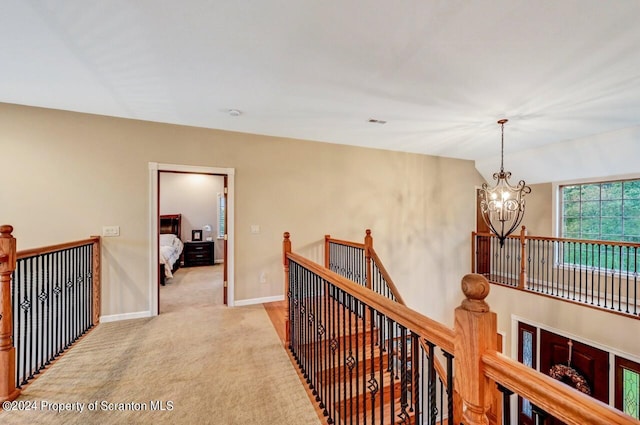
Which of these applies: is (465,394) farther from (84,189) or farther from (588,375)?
(588,375)

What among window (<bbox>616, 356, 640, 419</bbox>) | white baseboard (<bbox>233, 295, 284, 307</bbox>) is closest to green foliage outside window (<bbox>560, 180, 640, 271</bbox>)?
window (<bbox>616, 356, 640, 419</bbox>)

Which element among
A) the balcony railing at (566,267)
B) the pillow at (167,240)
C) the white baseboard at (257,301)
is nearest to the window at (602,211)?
the balcony railing at (566,267)

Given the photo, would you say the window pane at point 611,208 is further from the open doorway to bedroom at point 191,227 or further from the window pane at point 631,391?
the open doorway to bedroom at point 191,227

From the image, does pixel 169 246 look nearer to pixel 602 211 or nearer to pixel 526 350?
pixel 526 350

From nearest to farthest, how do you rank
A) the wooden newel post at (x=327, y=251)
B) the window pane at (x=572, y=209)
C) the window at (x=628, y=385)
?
the window at (x=628, y=385), the wooden newel post at (x=327, y=251), the window pane at (x=572, y=209)

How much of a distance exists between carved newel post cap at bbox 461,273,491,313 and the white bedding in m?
5.75

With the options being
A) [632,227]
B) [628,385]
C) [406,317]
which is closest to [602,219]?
[632,227]

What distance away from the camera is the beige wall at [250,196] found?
330cm

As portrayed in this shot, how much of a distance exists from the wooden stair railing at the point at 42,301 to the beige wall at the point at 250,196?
25cm

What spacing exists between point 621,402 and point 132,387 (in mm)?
6209

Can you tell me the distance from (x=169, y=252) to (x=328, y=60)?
541 centimetres

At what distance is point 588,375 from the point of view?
4.19 metres

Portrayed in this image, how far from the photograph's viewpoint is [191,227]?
318 inches

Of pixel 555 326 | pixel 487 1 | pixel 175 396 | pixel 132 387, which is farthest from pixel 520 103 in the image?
pixel 132 387
